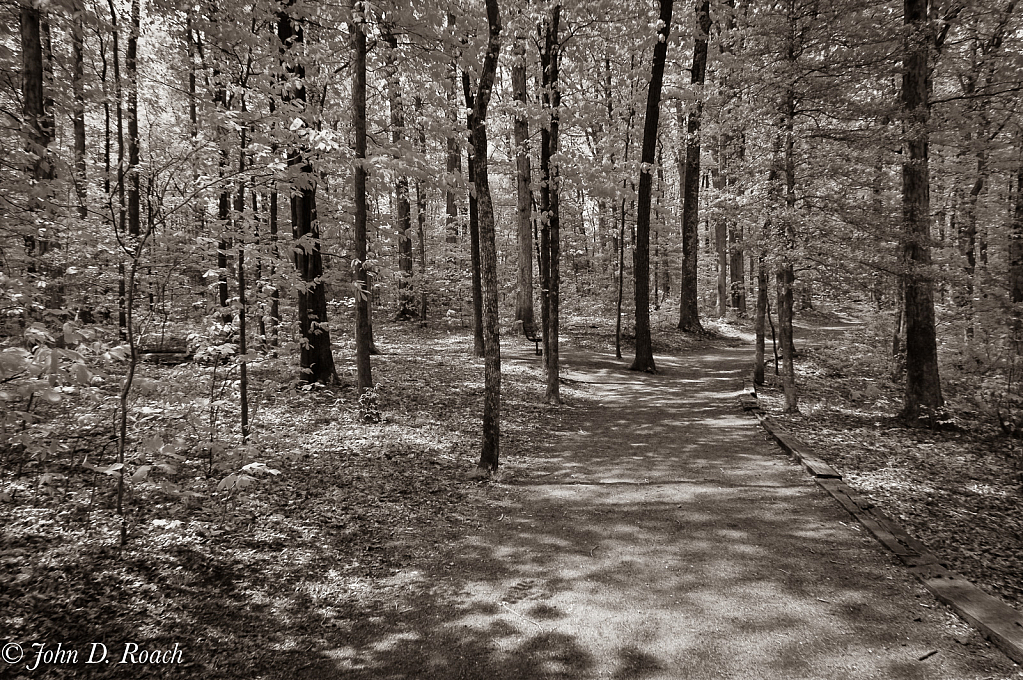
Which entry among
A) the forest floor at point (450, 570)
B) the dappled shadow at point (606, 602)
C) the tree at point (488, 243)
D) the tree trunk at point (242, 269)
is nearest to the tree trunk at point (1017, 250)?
the forest floor at point (450, 570)

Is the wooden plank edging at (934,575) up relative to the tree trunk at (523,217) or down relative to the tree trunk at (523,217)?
down

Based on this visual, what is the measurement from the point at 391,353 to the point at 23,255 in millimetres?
10280

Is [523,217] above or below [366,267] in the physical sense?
above

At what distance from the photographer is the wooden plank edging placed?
380 centimetres

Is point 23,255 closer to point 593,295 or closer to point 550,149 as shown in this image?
point 550,149

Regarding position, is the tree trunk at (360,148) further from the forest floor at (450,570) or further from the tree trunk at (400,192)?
the forest floor at (450,570)

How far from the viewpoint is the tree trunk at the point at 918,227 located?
8844 millimetres

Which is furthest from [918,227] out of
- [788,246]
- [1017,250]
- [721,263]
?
[721,263]

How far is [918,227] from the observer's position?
9.27 meters

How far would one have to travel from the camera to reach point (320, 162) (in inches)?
266

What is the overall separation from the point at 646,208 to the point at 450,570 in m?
11.8

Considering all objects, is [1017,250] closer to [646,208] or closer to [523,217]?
[646,208]

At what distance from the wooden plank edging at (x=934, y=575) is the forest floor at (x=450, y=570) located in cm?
14

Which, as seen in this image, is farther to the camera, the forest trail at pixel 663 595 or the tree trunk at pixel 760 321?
the tree trunk at pixel 760 321
